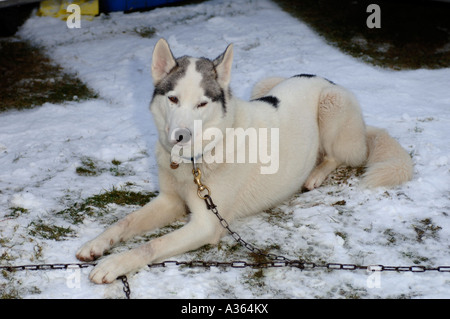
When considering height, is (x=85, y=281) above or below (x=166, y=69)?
below

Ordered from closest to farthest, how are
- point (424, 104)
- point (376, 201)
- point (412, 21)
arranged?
1. point (376, 201)
2. point (424, 104)
3. point (412, 21)

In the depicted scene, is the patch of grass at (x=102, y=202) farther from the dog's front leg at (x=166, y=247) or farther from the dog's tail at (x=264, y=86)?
the dog's tail at (x=264, y=86)

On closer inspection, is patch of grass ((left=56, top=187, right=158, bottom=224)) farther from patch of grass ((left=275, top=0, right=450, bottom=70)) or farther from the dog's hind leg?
patch of grass ((left=275, top=0, right=450, bottom=70))

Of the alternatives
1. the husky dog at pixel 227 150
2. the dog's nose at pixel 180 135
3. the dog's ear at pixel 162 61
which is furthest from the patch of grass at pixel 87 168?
the dog's nose at pixel 180 135

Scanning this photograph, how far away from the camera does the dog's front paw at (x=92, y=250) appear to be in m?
3.45

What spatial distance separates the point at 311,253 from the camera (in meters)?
3.62

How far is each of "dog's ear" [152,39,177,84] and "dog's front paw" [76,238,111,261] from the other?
118 centimetres

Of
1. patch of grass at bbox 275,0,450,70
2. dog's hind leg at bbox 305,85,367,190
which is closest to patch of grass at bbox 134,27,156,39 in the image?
patch of grass at bbox 275,0,450,70

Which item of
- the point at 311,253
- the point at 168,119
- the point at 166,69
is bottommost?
the point at 311,253

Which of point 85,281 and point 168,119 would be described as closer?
point 85,281
